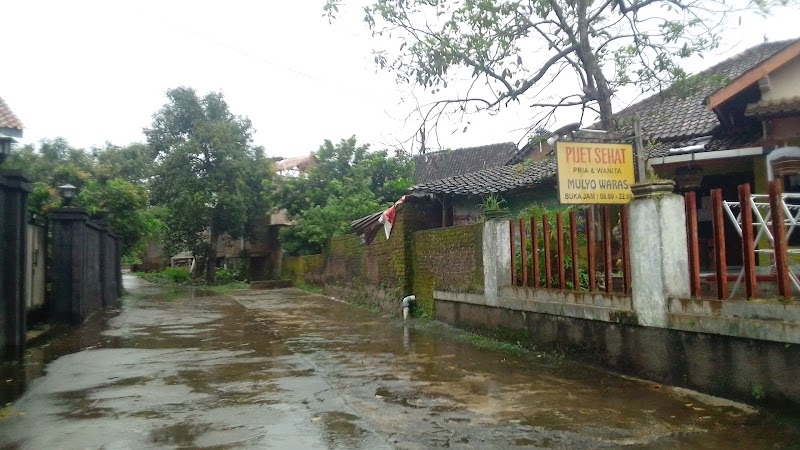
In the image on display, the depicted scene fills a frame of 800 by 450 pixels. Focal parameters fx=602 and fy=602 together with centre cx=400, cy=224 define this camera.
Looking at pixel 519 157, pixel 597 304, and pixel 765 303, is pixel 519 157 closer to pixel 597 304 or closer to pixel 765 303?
pixel 597 304

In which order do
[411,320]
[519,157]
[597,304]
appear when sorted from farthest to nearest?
[519,157]
[411,320]
[597,304]

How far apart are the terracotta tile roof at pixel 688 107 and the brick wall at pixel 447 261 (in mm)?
2993

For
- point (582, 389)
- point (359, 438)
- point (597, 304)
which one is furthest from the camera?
point (597, 304)

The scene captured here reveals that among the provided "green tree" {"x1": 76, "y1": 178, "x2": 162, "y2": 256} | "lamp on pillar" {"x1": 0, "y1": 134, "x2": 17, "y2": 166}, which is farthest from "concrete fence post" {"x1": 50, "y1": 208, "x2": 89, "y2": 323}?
"green tree" {"x1": 76, "y1": 178, "x2": 162, "y2": 256}

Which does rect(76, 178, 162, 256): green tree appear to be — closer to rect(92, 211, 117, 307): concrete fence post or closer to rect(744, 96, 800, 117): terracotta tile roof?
rect(92, 211, 117, 307): concrete fence post

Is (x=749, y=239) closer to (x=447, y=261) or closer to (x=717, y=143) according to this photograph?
(x=717, y=143)

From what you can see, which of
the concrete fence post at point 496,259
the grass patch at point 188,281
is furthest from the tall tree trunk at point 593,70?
the grass patch at point 188,281

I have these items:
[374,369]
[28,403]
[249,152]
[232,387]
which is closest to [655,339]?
[374,369]

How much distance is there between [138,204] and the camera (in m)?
20.0

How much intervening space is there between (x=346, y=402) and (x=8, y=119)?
11453mm

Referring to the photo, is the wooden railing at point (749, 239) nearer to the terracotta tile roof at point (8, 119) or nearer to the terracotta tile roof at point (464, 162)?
the terracotta tile roof at point (8, 119)

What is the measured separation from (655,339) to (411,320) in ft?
21.2

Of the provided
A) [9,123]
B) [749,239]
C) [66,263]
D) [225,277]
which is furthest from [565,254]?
[225,277]

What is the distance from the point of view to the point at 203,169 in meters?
28.3
